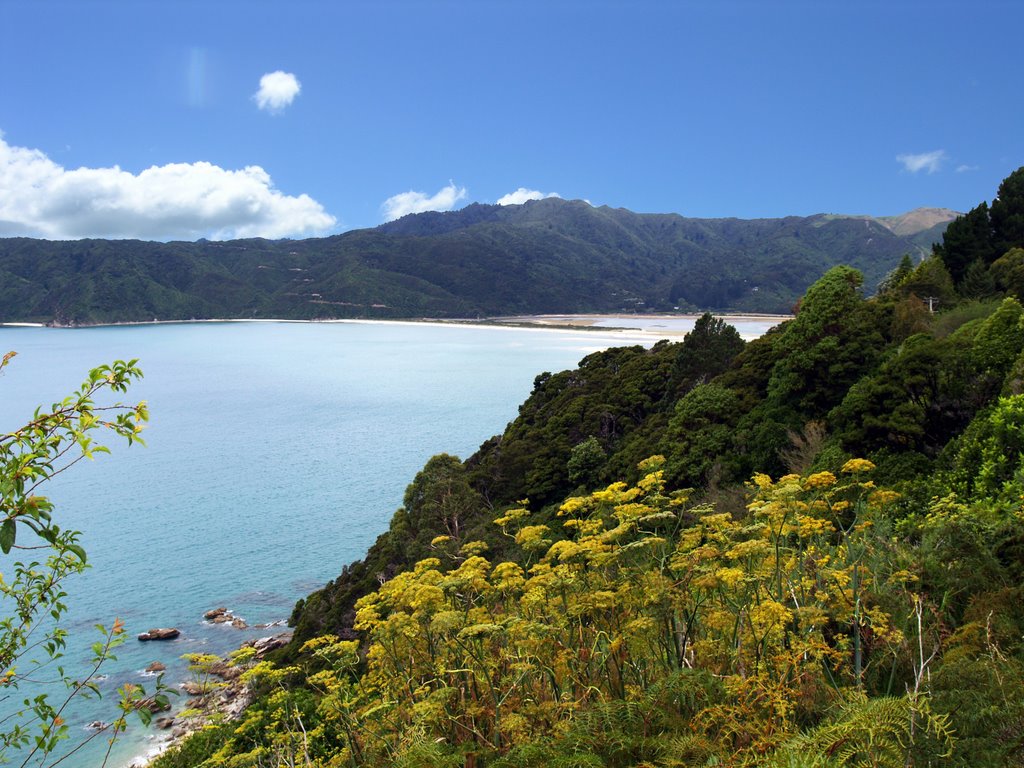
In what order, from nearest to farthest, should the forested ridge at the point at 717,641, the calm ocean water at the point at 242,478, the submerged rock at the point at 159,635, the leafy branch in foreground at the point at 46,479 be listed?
the leafy branch in foreground at the point at 46,479, the forested ridge at the point at 717,641, the submerged rock at the point at 159,635, the calm ocean water at the point at 242,478

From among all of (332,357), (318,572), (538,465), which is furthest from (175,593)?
(332,357)

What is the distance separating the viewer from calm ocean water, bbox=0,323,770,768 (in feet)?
76.8

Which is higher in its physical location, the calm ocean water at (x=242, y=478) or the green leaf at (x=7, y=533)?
the green leaf at (x=7, y=533)

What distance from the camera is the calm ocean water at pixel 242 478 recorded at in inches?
922

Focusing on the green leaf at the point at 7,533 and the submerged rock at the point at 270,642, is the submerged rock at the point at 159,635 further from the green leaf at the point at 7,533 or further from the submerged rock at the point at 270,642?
the green leaf at the point at 7,533

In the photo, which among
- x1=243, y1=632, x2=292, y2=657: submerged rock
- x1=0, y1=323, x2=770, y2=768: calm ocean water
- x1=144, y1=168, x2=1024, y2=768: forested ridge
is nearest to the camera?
x1=144, y1=168, x2=1024, y2=768: forested ridge

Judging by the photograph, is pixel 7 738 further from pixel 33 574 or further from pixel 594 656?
pixel 594 656

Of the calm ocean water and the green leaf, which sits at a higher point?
the green leaf

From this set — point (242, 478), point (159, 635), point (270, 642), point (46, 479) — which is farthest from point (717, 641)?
point (242, 478)

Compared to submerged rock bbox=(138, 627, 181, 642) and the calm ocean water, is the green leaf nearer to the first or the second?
the calm ocean water

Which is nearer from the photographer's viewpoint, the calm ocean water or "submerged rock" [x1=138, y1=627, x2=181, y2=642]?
"submerged rock" [x1=138, y1=627, x2=181, y2=642]

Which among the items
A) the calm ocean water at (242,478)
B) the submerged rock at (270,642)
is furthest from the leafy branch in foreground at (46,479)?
the submerged rock at (270,642)

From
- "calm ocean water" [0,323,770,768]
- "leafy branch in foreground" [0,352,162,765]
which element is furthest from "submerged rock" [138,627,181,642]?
"leafy branch in foreground" [0,352,162,765]

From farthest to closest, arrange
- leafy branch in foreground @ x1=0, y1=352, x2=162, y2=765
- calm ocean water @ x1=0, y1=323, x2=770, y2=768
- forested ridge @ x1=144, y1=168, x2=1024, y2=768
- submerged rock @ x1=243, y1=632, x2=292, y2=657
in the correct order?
1. calm ocean water @ x1=0, y1=323, x2=770, y2=768
2. submerged rock @ x1=243, y1=632, x2=292, y2=657
3. forested ridge @ x1=144, y1=168, x2=1024, y2=768
4. leafy branch in foreground @ x1=0, y1=352, x2=162, y2=765
